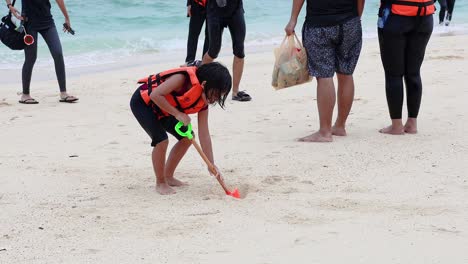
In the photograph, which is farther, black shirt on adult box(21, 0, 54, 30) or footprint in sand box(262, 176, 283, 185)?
black shirt on adult box(21, 0, 54, 30)

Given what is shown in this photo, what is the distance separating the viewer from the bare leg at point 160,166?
4207 millimetres

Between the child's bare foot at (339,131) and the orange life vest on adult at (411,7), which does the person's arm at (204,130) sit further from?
the orange life vest on adult at (411,7)

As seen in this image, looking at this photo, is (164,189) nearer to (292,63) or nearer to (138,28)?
(292,63)

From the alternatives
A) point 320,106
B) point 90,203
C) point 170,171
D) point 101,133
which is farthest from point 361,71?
point 90,203

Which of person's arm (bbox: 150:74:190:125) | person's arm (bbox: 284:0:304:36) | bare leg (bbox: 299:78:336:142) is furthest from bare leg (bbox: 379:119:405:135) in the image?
person's arm (bbox: 150:74:190:125)

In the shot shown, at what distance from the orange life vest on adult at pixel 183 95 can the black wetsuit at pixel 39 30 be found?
3.19 meters

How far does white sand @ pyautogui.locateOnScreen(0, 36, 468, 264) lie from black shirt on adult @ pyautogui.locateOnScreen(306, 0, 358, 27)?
2.78 feet

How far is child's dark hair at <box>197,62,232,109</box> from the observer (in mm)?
3939

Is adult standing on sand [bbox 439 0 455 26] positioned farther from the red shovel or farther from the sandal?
the red shovel

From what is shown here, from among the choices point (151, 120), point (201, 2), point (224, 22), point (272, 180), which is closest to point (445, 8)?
point (201, 2)

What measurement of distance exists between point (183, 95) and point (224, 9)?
3.00 m

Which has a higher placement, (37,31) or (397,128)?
(37,31)

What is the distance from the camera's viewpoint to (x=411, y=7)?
208 inches

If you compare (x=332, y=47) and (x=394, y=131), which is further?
(x=394, y=131)
